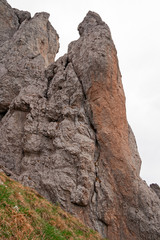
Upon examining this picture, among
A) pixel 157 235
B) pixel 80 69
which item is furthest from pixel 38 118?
pixel 157 235

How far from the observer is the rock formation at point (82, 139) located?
15570mm

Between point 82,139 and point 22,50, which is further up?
point 22,50

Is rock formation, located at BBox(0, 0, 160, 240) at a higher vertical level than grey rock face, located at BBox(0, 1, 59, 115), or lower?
lower

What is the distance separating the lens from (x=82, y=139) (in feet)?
58.3

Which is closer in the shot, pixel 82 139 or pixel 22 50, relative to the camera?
pixel 82 139

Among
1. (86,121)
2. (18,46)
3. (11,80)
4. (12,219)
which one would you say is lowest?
(12,219)

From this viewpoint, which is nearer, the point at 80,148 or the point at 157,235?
the point at 157,235

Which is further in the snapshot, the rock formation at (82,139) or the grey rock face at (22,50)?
the grey rock face at (22,50)

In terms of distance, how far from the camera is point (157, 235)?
15.0 meters

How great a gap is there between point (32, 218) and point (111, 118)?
1279 cm

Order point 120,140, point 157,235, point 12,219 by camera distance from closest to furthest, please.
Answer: point 12,219, point 157,235, point 120,140

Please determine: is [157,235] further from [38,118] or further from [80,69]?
[80,69]

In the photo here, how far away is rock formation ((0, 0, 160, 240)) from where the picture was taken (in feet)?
51.1

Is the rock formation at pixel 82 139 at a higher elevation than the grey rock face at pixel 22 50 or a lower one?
lower
